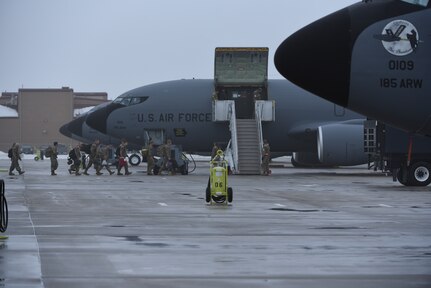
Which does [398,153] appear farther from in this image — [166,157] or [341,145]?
[166,157]

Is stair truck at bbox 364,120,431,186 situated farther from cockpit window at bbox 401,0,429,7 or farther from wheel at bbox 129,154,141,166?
wheel at bbox 129,154,141,166

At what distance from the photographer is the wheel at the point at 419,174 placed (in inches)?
1361

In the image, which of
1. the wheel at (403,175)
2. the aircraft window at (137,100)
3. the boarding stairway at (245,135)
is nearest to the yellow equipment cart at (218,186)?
the wheel at (403,175)

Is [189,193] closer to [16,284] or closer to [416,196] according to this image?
[416,196]

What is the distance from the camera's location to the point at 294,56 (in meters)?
14.5

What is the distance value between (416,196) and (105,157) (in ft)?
74.8

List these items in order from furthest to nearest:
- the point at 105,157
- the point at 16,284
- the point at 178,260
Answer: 1. the point at 105,157
2. the point at 178,260
3. the point at 16,284

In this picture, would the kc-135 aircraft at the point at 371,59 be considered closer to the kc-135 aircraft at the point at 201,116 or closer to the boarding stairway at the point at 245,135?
the boarding stairway at the point at 245,135

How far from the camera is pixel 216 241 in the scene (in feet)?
53.6

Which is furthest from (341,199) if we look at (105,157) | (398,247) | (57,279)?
(105,157)

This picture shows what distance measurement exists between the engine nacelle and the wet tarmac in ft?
50.9

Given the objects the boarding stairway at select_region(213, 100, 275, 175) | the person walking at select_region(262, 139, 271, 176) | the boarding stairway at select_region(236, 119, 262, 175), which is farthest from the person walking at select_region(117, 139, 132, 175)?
the person walking at select_region(262, 139, 271, 176)

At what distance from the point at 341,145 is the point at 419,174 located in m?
10.5

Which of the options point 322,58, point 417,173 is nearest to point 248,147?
point 417,173
